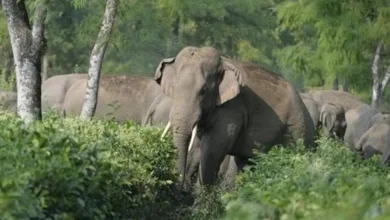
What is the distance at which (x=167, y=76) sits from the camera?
20.4m

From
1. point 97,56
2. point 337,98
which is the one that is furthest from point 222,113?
point 337,98

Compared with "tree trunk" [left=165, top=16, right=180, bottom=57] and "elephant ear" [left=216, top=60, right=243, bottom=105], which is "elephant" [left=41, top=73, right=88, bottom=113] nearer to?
"tree trunk" [left=165, top=16, right=180, bottom=57]

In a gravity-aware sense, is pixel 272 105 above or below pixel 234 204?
below

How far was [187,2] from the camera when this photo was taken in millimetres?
37469

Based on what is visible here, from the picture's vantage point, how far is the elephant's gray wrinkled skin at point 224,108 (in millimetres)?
19531

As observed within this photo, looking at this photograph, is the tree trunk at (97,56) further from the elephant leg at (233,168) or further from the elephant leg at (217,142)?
the elephant leg at (233,168)

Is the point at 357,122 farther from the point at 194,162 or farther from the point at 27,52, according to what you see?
the point at 27,52

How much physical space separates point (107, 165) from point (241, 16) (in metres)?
30.6

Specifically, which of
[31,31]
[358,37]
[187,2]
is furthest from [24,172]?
[187,2]

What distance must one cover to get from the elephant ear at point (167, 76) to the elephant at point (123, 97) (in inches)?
272

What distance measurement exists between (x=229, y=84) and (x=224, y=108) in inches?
20.4

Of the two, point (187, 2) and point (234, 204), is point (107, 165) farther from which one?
point (187, 2)

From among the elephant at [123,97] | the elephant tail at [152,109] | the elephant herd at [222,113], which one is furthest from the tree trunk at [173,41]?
the elephant herd at [222,113]

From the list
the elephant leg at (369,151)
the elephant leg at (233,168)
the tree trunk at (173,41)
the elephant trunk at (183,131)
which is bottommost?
the elephant leg at (369,151)
